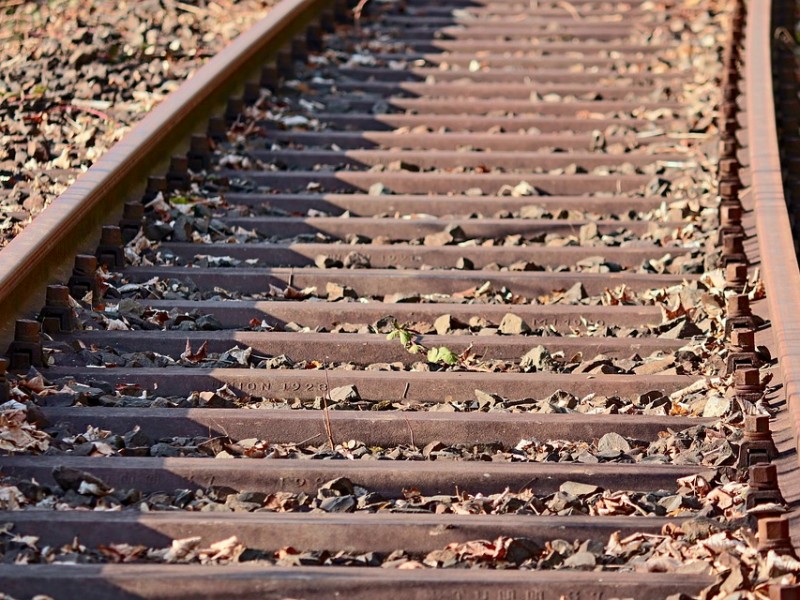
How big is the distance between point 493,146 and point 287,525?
4834 millimetres

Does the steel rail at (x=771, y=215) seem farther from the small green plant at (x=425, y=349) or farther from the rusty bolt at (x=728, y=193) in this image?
the small green plant at (x=425, y=349)

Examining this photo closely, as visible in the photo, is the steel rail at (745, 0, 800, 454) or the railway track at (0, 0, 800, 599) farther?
the steel rail at (745, 0, 800, 454)

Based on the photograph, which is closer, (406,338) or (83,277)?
(406,338)

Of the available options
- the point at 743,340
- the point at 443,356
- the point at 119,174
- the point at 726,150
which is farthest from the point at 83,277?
the point at 726,150

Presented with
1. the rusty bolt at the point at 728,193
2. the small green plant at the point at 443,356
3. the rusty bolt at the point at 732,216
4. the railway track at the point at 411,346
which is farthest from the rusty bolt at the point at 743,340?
the rusty bolt at the point at 728,193

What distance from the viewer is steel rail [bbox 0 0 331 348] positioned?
19.3 feet

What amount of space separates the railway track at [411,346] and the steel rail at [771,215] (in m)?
0.03

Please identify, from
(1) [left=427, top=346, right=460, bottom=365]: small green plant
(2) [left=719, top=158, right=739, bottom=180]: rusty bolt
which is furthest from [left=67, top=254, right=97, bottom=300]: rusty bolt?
(2) [left=719, top=158, right=739, bottom=180]: rusty bolt

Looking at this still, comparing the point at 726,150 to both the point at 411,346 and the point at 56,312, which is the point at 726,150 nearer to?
the point at 411,346

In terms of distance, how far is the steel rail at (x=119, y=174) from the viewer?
5871 mm

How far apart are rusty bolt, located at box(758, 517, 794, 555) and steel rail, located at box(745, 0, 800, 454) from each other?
536mm

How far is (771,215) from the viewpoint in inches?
262

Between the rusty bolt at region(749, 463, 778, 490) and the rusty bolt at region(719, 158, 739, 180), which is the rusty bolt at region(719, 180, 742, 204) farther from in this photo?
the rusty bolt at region(749, 463, 778, 490)

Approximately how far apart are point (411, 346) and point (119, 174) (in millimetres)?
2044
